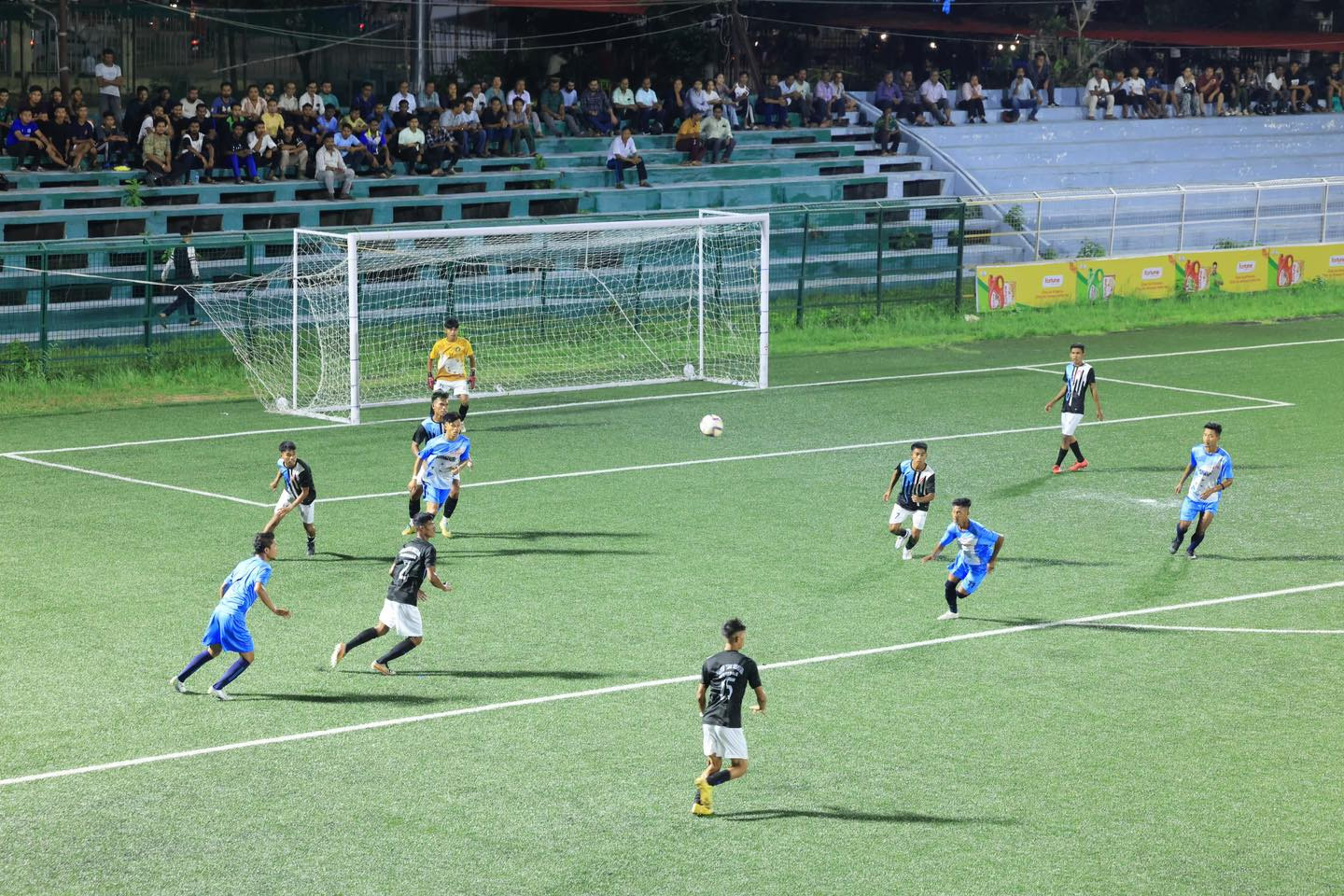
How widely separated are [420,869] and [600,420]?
16.4 meters

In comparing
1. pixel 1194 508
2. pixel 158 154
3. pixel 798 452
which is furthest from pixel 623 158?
pixel 1194 508

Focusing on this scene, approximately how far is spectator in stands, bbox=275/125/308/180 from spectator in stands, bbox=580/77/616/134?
8212 millimetres

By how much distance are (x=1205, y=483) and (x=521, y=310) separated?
56.4ft

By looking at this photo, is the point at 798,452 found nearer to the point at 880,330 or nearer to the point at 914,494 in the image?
the point at 914,494

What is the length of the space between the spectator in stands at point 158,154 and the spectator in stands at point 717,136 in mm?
13225

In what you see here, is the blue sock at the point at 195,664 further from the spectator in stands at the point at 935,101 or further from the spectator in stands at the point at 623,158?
the spectator in stands at the point at 935,101

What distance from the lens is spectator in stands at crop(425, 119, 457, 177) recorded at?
36.5m

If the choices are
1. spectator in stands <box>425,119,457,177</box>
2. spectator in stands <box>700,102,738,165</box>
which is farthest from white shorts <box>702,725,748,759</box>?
spectator in stands <box>700,102,738,165</box>

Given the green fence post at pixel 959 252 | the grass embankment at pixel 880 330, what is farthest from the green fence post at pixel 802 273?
the green fence post at pixel 959 252

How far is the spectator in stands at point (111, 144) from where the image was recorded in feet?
108

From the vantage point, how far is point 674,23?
43125 mm

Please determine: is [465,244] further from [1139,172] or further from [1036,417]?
[1139,172]

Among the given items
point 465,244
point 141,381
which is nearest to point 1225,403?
point 465,244

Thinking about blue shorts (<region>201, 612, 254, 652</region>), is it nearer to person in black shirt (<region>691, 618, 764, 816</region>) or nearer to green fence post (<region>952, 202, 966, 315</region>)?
person in black shirt (<region>691, 618, 764, 816</region>)
